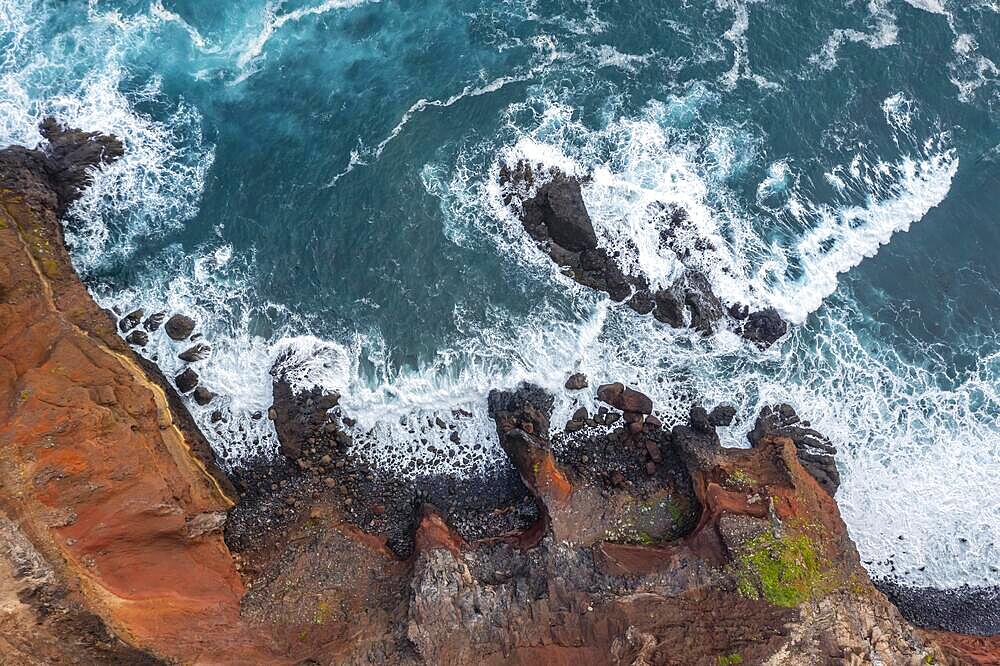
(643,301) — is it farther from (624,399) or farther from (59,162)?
(59,162)

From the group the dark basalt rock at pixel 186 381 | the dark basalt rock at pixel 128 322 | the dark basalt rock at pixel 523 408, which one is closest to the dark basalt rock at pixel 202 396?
the dark basalt rock at pixel 186 381

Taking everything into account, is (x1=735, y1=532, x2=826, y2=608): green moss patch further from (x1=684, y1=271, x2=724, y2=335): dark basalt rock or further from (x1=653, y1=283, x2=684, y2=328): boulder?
(x1=653, y1=283, x2=684, y2=328): boulder

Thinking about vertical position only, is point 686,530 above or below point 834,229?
below

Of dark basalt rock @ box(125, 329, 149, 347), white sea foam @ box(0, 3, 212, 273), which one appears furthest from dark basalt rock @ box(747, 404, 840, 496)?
white sea foam @ box(0, 3, 212, 273)

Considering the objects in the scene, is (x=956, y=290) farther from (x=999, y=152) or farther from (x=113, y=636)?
(x=113, y=636)

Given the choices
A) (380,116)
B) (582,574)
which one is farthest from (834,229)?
(380,116)

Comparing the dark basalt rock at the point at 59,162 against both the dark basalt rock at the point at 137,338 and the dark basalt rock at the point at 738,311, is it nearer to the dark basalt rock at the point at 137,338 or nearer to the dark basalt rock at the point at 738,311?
the dark basalt rock at the point at 137,338

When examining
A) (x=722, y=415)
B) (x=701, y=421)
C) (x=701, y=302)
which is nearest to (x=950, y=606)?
(x=722, y=415)
